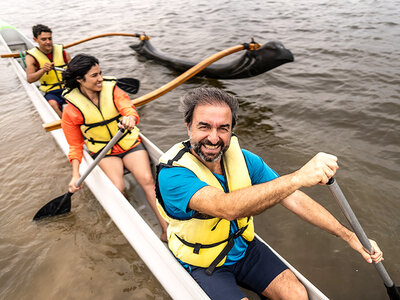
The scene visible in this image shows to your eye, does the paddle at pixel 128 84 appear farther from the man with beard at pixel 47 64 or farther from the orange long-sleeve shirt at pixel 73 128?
the orange long-sleeve shirt at pixel 73 128

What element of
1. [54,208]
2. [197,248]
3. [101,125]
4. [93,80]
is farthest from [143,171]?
[197,248]

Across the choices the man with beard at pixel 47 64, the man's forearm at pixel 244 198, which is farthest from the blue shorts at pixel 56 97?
the man's forearm at pixel 244 198

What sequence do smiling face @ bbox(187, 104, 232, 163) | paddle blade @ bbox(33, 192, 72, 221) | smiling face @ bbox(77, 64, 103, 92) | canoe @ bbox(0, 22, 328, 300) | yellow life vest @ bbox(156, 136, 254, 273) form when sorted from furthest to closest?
paddle blade @ bbox(33, 192, 72, 221) < smiling face @ bbox(77, 64, 103, 92) < canoe @ bbox(0, 22, 328, 300) < yellow life vest @ bbox(156, 136, 254, 273) < smiling face @ bbox(187, 104, 232, 163)

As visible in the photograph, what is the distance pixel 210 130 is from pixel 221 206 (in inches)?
18.0

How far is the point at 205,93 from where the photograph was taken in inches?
66.3

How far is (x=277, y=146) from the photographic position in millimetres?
4434

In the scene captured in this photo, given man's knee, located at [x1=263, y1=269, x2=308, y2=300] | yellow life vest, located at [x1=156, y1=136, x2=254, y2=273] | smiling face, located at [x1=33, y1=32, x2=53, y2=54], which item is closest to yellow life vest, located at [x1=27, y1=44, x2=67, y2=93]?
smiling face, located at [x1=33, y1=32, x2=53, y2=54]

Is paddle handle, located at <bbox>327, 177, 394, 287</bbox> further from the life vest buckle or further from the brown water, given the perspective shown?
the brown water

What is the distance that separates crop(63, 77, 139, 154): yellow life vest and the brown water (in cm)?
91

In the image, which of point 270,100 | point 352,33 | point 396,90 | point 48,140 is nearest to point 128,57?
point 48,140

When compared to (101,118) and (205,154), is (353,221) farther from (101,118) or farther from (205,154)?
(101,118)

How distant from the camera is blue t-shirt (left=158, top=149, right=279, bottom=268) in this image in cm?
158

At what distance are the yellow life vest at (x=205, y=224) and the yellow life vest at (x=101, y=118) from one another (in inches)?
64.2

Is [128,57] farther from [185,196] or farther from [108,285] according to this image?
[185,196]
